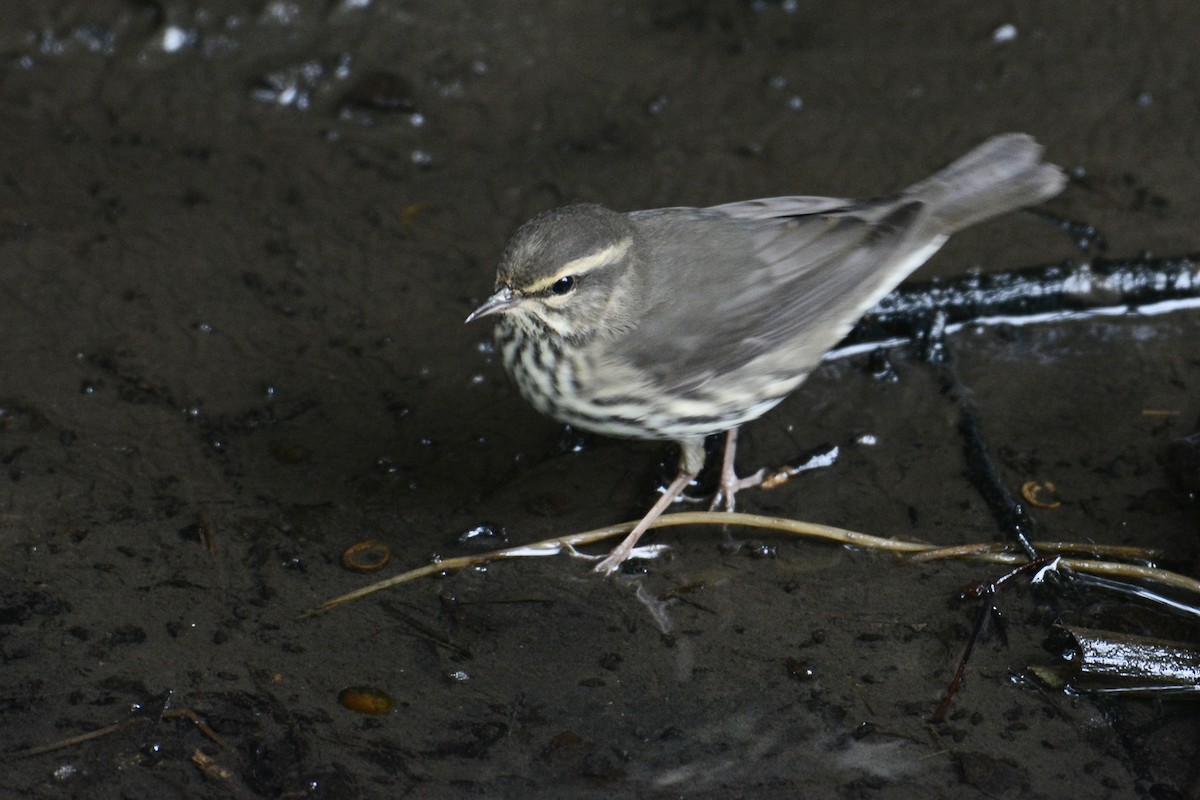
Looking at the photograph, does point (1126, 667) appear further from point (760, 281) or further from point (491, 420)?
point (491, 420)

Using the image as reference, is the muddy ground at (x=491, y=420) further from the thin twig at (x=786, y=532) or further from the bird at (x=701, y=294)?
the bird at (x=701, y=294)

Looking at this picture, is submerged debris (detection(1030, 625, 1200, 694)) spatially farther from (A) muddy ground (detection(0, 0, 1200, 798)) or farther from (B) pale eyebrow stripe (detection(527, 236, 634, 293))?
(B) pale eyebrow stripe (detection(527, 236, 634, 293))

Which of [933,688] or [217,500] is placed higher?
[217,500]

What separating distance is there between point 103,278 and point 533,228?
2145mm

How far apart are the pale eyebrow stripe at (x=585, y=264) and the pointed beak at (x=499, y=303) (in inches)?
2.8

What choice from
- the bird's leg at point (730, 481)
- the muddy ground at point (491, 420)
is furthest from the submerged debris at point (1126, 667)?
the bird's leg at point (730, 481)

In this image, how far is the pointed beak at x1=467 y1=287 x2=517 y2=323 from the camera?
376 cm

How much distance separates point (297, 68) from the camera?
6086 mm

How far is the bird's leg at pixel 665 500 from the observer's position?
13.0 feet

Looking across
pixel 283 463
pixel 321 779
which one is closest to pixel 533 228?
pixel 283 463

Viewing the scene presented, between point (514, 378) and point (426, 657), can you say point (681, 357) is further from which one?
point (426, 657)

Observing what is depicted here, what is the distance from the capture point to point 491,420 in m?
4.57

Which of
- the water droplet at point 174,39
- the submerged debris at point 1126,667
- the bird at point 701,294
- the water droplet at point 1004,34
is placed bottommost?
the submerged debris at point 1126,667

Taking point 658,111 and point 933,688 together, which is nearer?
point 933,688
